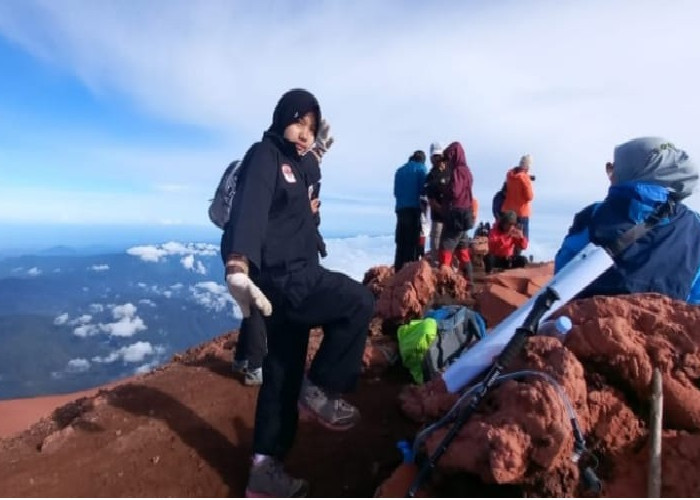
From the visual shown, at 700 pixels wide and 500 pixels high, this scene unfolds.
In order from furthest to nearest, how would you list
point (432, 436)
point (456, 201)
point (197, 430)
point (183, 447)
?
point (456, 201)
point (197, 430)
point (183, 447)
point (432, 436)

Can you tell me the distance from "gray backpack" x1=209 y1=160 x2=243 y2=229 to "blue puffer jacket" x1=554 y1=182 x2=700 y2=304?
8.39ft

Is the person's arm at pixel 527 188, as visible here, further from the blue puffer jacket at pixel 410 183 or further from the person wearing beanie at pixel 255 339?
the person wearing beanie at pixel 255 339

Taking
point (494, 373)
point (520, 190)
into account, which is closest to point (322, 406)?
point (494, 373)

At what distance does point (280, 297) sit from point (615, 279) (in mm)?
2037

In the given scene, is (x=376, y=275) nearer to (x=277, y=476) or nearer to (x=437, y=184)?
(x=437, y=184)

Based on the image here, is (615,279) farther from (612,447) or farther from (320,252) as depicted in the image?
(320,252)

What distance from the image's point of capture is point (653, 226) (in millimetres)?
2844

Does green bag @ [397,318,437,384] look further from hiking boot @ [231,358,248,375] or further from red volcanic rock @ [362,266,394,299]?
red volcanic rock @ [362,266,394,299]

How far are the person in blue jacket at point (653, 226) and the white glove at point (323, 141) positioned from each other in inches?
71.1

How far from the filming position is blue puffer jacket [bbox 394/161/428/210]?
833 centimetres

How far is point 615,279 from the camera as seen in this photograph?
305 cm

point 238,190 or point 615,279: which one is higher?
point 238,190

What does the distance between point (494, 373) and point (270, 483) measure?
1.42 m

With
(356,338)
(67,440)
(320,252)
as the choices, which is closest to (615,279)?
(356,338)
